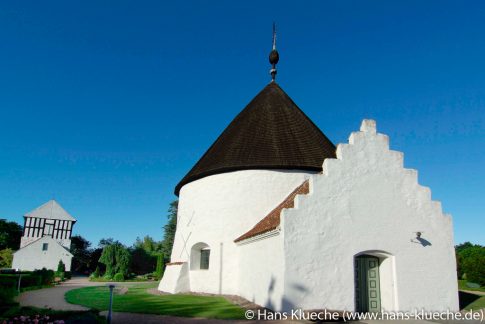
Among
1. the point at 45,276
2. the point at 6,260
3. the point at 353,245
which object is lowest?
the point at 45,276

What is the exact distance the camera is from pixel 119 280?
112 ft

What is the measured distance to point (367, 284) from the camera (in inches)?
470

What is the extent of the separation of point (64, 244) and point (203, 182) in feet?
158

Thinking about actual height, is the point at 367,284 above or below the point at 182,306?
above

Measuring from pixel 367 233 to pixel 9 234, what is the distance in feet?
239

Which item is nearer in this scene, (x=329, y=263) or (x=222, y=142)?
(x=329, y=263)

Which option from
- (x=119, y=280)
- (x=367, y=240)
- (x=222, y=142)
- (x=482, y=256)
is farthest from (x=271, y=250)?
(x=119, y=280)

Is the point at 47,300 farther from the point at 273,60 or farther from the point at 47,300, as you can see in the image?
the point at 273,60

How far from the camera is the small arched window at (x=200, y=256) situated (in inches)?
677

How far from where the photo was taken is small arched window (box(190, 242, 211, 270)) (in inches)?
677

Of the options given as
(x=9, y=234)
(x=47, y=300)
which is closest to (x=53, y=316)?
(x=47, y=300)

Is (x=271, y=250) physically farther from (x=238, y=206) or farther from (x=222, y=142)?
(x=222, y=142)

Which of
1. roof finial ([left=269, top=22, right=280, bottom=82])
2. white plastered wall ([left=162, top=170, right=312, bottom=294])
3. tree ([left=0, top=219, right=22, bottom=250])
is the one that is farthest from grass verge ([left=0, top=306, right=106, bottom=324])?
tree ([left=0, top=219, right=22, bottom=250])

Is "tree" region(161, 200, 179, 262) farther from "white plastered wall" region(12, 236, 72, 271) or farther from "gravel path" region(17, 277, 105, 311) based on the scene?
"gravel path" region(17, 277, 105, 311)
